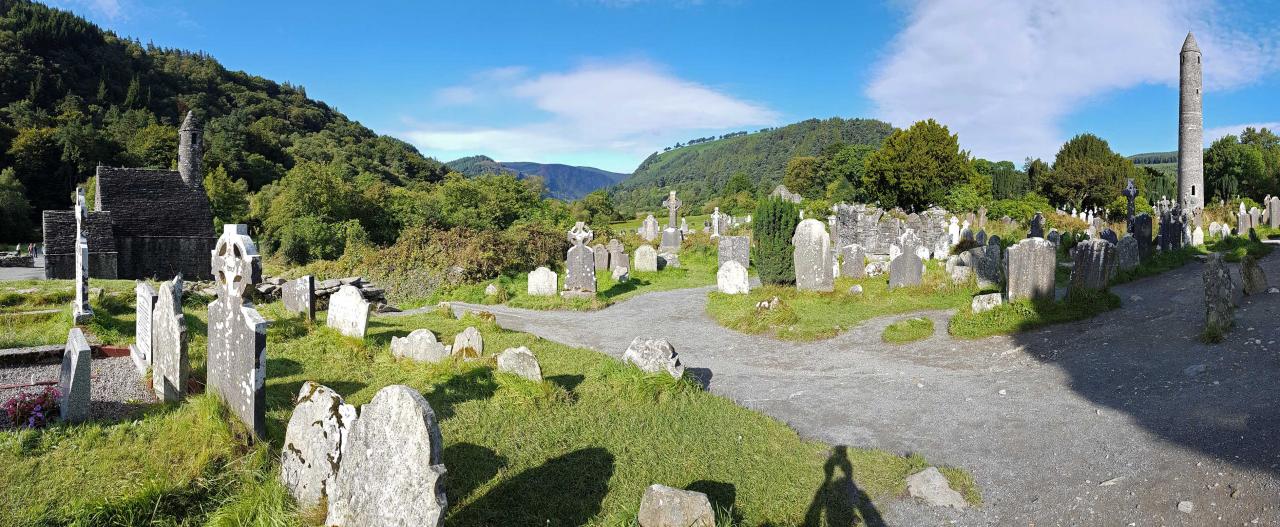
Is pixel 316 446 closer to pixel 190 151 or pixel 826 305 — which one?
pixel 826 305

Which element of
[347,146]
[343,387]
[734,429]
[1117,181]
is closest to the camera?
[734,429]

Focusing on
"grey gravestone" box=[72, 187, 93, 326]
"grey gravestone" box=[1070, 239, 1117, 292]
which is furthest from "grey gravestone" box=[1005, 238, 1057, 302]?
"grey gravestone" box=[72, 187, 93, 326]

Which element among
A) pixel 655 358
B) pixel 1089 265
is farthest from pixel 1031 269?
pixel 655 358

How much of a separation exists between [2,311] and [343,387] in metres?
8.58

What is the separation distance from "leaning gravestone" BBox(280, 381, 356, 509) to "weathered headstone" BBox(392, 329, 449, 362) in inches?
163

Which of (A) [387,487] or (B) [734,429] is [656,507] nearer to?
(A) [387,487]

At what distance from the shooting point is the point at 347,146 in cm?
9331

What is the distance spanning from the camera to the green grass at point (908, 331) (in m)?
11.2

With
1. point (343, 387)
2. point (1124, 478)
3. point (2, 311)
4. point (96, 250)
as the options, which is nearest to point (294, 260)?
Answer: point (96, 250)

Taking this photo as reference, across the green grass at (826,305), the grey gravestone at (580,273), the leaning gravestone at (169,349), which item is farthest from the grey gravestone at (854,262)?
the leaning gravestone at (169,349)

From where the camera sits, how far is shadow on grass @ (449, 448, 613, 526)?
15.3 feet

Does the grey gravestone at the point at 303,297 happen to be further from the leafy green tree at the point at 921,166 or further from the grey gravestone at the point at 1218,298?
the leafy green tree at the point at 921,166

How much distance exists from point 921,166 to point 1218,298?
4025 centimetres

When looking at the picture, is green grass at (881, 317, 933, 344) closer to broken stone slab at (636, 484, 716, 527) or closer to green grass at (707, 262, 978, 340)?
green grass at (707, 262, 978, 340)
